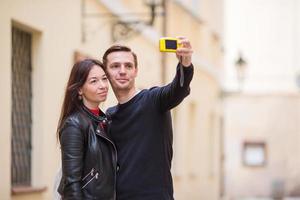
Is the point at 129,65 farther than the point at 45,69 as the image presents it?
No

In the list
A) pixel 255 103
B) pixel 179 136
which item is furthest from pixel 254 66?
pixel 179 136

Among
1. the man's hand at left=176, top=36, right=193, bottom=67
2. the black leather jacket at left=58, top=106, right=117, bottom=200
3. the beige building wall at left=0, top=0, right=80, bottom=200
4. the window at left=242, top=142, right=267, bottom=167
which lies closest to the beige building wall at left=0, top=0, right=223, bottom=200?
the beige building wall at left=0, top=0, right=80, bottom=200

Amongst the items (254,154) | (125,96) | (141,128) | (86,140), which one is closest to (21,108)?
(125,96)

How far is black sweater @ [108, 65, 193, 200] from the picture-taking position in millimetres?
4488

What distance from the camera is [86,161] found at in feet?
14.2

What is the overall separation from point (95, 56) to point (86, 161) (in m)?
7.11

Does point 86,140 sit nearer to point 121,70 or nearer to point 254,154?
→ point 121,70

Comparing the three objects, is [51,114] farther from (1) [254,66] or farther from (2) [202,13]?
(1) [254,66]

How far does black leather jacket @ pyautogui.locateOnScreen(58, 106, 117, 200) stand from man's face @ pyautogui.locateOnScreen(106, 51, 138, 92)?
279 mm

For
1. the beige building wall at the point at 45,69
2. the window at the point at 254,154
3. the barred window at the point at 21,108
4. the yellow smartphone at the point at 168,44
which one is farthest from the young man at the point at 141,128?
the window at the point at 254,154

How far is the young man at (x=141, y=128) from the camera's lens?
4480mm

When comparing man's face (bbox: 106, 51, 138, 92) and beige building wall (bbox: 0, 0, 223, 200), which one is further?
beige building wall (bbox: 0, 0, 223, 200)

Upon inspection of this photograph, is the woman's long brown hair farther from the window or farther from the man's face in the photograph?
the window

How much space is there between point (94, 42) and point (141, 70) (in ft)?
9.51
